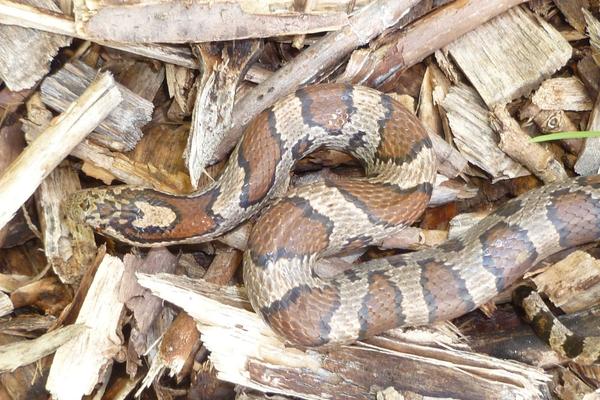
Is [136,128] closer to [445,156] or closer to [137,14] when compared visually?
[137,14]

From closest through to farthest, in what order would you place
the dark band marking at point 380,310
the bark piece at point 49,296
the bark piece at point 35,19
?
the bark piece at point 35,19 → the dark band marking at point 380,310 → the bark piece at point 49,296

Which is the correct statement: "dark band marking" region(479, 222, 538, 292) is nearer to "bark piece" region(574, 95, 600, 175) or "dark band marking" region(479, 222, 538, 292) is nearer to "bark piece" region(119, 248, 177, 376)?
"bark piece" region(574, 95, 600, 175)

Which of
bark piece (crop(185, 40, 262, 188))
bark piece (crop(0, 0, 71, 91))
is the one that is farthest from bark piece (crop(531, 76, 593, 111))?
bark piece (crop(0, 0, 71, 91))

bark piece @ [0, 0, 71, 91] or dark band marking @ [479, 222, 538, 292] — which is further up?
bark piece @ [0, 0, 71, 91]

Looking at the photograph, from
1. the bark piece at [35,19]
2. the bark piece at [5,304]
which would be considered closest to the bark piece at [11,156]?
the bark piece at [5,304]

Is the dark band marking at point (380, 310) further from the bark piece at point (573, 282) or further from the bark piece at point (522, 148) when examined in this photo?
the bark piece at point (522, 148)

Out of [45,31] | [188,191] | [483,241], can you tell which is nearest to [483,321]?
[483,241]
